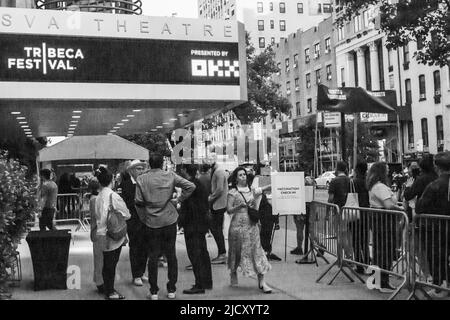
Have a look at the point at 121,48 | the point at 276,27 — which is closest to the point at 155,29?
the point at 121,48

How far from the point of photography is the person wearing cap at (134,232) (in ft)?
28.6

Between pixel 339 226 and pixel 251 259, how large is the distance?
1.36m

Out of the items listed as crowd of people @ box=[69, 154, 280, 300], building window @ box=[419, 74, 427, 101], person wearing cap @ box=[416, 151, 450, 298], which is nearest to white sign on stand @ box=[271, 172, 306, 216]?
crowd of people @ box=[69, 154, 280, 300]

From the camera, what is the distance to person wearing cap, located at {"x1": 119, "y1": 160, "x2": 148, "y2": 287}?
8719mm

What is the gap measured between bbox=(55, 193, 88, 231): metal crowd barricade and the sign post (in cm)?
859

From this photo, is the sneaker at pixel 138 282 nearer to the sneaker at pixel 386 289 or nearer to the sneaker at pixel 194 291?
the sneaker at pixel 194 291

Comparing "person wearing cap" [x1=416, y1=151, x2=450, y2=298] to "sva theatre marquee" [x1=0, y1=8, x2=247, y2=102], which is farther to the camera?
"sva theatre marquee" [x1=0, y1=8, x2=247, y2=102]

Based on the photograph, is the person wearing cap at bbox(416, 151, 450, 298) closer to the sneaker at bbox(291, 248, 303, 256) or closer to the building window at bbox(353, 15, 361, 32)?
the sneaker at bbox(291, 248, 303, 256)

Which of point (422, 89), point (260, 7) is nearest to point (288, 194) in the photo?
point (422, 89)

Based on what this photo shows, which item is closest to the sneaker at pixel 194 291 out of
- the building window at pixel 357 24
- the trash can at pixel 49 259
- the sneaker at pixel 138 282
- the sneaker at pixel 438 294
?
the sneaker at pixel 138 282

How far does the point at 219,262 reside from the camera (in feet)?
34.9

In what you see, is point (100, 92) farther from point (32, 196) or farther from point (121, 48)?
point (32, 196)

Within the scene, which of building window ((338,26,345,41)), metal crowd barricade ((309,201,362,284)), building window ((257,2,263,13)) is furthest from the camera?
building window ((257,2,263,13))
